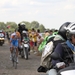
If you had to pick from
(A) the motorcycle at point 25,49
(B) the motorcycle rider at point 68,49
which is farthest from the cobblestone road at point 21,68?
(B) the motorcycle rider at point 68,49

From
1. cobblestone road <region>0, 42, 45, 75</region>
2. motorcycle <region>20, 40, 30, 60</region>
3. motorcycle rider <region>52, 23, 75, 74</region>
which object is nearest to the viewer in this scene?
motorcycle rider <region>52, 23, 75, 74</region>

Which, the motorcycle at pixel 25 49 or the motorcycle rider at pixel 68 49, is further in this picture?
the motorcycle at pixel 25 49

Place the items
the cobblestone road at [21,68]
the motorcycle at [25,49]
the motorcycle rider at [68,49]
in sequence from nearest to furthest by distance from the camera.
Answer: the motorcycle rider at [68,49] → the cobblestone road at [21,68] → the motorcycle at [25,49]

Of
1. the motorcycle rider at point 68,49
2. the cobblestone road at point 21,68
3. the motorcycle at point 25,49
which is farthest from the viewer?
the motorcycle at point 25,49

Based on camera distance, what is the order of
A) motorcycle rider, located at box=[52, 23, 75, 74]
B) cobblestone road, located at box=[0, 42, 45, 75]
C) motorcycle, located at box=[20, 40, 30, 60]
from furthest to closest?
1. motorcycle, located at box=[20, 40, 30, 60]
2. cobblestone road, located at box=[0, 42, 45, 75]
3. motorcycle rider, located at box=[52, 23, 75, 74]

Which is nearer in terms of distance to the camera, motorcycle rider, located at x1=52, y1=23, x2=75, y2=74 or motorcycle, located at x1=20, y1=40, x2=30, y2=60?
motorcycle rider, located at x1=52, y1=23, x2=75, y2=74

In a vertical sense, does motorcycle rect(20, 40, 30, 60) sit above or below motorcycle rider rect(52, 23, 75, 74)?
below

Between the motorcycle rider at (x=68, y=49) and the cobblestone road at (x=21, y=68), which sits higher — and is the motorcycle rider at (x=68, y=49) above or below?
above

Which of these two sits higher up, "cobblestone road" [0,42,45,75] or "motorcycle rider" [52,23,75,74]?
"motorcycle rider" [52,23,75,74]

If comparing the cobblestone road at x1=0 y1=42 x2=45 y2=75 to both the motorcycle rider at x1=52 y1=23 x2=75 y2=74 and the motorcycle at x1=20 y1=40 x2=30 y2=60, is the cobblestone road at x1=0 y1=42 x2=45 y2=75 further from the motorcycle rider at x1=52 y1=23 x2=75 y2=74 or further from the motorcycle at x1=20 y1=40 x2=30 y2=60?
the motorcycle rider at x1=52 y1=23 x2=75 y2=74

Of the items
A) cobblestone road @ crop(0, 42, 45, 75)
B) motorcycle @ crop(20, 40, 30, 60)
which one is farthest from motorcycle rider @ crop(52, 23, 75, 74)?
motorcycle @ crop(20, 40, 30, 60)

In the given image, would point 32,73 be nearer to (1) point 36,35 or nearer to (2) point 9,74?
(2) point 9,74

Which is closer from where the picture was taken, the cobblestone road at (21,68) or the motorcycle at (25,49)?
the cobblestone road at (21,68)

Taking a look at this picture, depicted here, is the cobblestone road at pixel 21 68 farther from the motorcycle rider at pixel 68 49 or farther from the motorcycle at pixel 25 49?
the motorcycle rider at pixel 68 49
